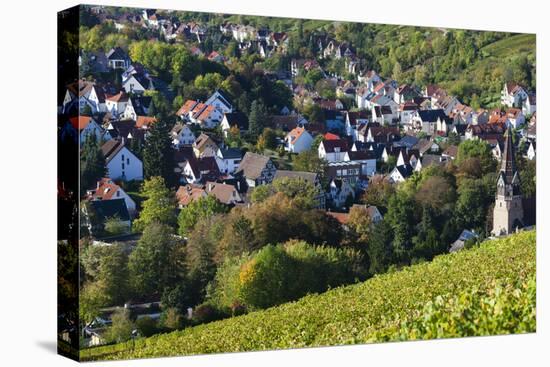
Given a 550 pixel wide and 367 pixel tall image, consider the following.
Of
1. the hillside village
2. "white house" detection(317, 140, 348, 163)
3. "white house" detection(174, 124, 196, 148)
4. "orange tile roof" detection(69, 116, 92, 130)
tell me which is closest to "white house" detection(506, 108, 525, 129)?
the hillside village

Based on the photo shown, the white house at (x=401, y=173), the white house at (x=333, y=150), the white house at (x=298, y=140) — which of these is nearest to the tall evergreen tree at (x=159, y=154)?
the white house at (x=298, y=140)

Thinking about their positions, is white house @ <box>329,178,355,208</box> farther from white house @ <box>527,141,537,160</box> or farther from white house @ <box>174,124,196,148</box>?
white house @ <box>527,141,537,160</box>

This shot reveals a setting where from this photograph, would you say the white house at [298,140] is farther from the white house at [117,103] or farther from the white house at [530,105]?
the white house at [530,105]

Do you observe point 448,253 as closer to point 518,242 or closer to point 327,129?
point 518,242

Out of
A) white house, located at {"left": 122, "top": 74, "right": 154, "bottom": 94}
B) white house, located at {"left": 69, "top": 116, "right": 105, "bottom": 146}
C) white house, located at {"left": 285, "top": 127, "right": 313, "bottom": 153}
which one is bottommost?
white house, located at {"left": 285, "top": 127, "right": 313, "bottom": 153}

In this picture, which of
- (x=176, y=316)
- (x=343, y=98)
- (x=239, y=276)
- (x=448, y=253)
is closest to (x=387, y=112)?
(x=343, y=98)

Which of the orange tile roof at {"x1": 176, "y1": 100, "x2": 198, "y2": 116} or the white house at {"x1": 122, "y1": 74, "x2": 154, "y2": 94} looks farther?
the orange tile roof at {"x1": 176, "y1": 100, "x2": 198, "y2": 116}
